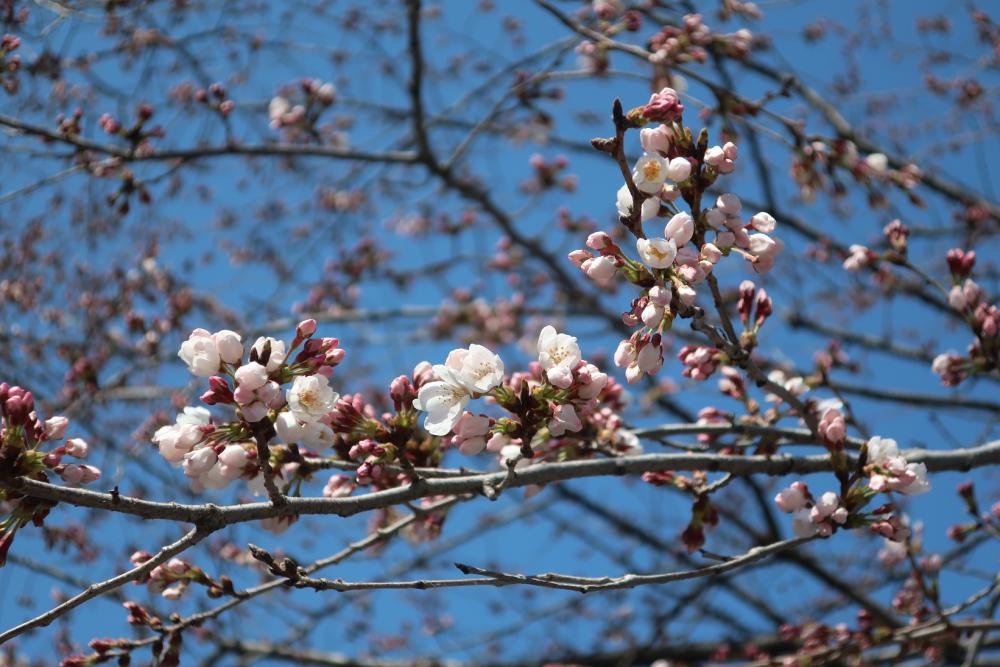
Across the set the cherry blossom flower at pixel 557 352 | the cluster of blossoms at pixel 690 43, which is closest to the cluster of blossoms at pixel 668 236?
the cherry blossom flower at pixel 557 352

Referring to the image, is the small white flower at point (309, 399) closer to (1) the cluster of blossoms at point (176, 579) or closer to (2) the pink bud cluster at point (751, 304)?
(1) the cluster of blossoms at point (176, 579)

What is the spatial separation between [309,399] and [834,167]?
8.55 feet

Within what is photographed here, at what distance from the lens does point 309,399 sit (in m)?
2.02

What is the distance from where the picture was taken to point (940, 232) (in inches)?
265

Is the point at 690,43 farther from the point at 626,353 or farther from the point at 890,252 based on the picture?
the point at 626,353

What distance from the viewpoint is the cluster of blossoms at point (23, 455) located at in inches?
71.6

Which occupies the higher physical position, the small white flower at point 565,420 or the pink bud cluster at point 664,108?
the pink bud cluster at point 664,108

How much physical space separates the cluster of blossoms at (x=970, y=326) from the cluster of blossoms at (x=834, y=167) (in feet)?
2.29

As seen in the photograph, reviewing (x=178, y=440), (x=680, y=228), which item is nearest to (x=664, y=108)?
(x=680, y=228)

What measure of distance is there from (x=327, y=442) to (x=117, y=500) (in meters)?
0.55

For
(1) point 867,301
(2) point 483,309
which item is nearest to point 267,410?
(2) point 483,309

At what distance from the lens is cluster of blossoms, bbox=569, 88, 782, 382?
6.37 feet

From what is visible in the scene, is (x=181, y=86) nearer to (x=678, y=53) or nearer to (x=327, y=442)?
(x=678, y=53)

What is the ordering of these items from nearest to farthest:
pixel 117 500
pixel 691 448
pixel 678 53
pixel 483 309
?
pixel 117 500
pixel 691 448
pixel 678 53
pixel 483 309
